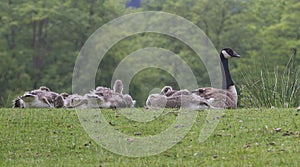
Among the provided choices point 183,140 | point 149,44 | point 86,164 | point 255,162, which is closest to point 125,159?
point 86,164

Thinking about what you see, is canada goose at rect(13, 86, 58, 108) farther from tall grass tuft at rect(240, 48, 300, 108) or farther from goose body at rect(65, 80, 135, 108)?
tall grass tuft at rect(240, 48, 300, 108)

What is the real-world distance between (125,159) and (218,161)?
1586 mm

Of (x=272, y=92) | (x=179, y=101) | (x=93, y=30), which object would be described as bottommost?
(x=93, y=30)

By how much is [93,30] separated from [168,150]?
39498mm

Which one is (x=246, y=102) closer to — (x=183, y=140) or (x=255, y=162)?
(x=183, y=140)

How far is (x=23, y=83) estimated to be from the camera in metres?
43.8

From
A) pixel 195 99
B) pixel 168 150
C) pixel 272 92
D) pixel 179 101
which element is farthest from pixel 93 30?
pixel 168 150

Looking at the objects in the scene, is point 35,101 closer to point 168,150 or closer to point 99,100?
point 99,100

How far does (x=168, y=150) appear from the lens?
30.8 feet

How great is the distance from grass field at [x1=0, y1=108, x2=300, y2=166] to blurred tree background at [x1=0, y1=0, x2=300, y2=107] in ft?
103

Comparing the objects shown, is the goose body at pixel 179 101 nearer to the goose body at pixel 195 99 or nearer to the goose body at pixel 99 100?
the goose body at pixel 195 99

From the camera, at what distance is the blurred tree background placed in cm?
4538

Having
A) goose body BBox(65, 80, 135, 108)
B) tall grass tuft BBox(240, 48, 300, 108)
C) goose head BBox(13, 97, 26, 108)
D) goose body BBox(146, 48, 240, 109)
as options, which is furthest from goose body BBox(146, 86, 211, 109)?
goose head BBox(13, 97, 26, 108)

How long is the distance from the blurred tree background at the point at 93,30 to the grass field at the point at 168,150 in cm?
3154
